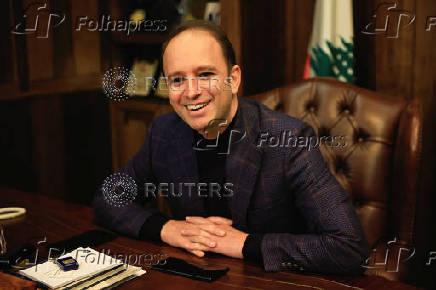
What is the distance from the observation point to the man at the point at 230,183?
4.31 ft

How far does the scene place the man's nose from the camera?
1449mm

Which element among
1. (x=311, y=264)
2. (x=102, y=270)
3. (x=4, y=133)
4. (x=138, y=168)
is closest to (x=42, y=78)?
(x=4, y=133)

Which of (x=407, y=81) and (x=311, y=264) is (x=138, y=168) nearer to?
(x=311, y=264)

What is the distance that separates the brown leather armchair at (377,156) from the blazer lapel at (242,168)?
0.39 metres

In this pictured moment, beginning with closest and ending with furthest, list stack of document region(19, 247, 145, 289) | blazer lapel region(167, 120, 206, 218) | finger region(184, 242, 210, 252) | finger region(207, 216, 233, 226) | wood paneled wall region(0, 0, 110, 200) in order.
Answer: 1. stack of document region(19, 247, 145, 289)
2. finger region(184, 242, 210, 252)
3. finger region(207, 216, 233, 226)
4. blazer lapel region(167, 120, 206, 218)
5. wood paneled wall region(0, 0, 110, 200)

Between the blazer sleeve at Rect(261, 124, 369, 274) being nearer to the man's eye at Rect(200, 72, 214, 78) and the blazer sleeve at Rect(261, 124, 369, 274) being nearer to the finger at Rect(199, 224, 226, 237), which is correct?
the finger at Rect(199, 224, 226, 237)

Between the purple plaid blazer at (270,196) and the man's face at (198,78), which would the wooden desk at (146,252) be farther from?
the man's face at (198,78)

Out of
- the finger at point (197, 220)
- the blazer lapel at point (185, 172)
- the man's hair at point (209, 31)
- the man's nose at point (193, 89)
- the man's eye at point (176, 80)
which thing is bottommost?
the finger at point (197, 220)

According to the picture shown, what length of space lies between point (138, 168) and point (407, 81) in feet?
3.93

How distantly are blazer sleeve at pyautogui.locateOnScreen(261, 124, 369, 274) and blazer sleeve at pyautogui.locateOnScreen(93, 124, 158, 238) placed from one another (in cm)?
42

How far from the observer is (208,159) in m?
1.59

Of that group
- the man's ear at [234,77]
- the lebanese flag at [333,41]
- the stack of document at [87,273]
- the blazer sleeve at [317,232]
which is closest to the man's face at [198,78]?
the man's ear at [234,77]

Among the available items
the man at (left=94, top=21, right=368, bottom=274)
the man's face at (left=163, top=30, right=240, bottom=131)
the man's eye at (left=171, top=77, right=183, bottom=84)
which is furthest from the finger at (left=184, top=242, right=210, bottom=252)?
the man's eye at (left=171, top=77, right=183, bottom=84)

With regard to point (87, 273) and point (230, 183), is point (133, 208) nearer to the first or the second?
point (230, 183)
